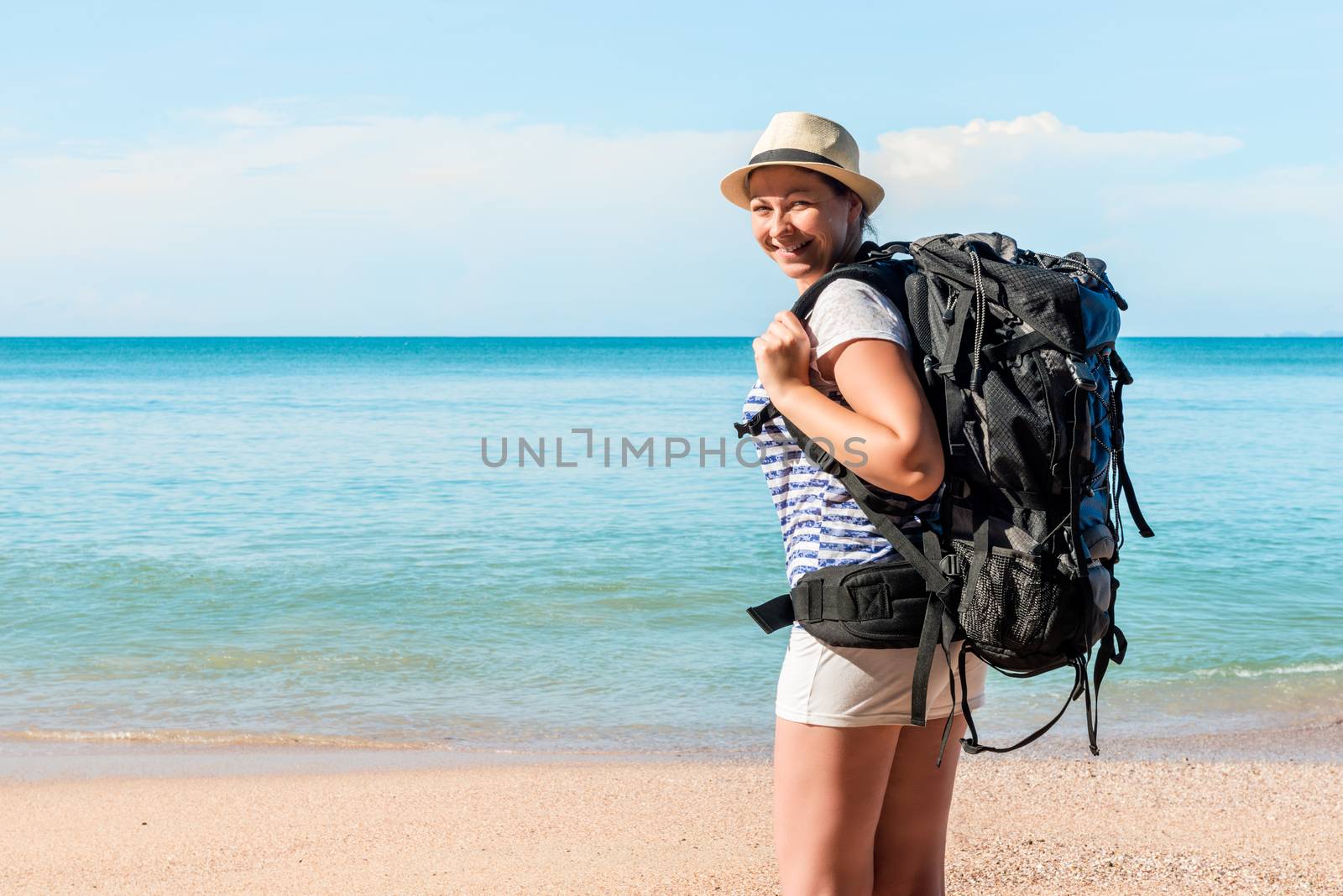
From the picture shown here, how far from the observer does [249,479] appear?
15.5 m

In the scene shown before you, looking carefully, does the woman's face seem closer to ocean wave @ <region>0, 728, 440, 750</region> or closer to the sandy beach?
the sandy beach

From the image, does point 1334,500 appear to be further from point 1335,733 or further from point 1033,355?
point 1033,355

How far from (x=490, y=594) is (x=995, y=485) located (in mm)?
7212

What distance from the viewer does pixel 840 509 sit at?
1.95 m

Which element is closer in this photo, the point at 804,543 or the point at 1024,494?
the point at 1024,494

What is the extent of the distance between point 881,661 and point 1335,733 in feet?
16.7

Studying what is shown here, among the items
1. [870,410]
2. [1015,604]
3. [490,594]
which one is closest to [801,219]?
[870,410]

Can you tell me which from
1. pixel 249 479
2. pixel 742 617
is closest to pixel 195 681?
pixel 742 617

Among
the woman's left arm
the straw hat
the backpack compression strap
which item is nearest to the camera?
the woman's left arm

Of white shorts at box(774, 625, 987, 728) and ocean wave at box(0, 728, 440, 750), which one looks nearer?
white shorts at box(774, 625, 987, 728)

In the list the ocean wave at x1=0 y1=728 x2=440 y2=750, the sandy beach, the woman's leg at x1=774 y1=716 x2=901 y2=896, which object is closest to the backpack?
the woman's leg at x1=774 y1=716 x2=901 y2=896

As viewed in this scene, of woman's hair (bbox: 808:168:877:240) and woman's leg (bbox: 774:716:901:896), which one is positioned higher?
woman's hair (bbox: 808:168:877:240)

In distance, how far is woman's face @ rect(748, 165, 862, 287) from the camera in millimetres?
2129

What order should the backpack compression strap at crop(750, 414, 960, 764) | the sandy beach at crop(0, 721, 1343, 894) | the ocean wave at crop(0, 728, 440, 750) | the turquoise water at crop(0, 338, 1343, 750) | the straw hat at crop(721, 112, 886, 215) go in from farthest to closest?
the turquoise water at crop(0, 338, 1343, 750) → the ocean wave at crop(0, 728, 440, 750) → the sandy beach at crop(0, 721, 1343, 894) → the straw hat at crop(721, 112, 886, 215) → the backpack compression strap at crop(750, 414, 960, 764)
